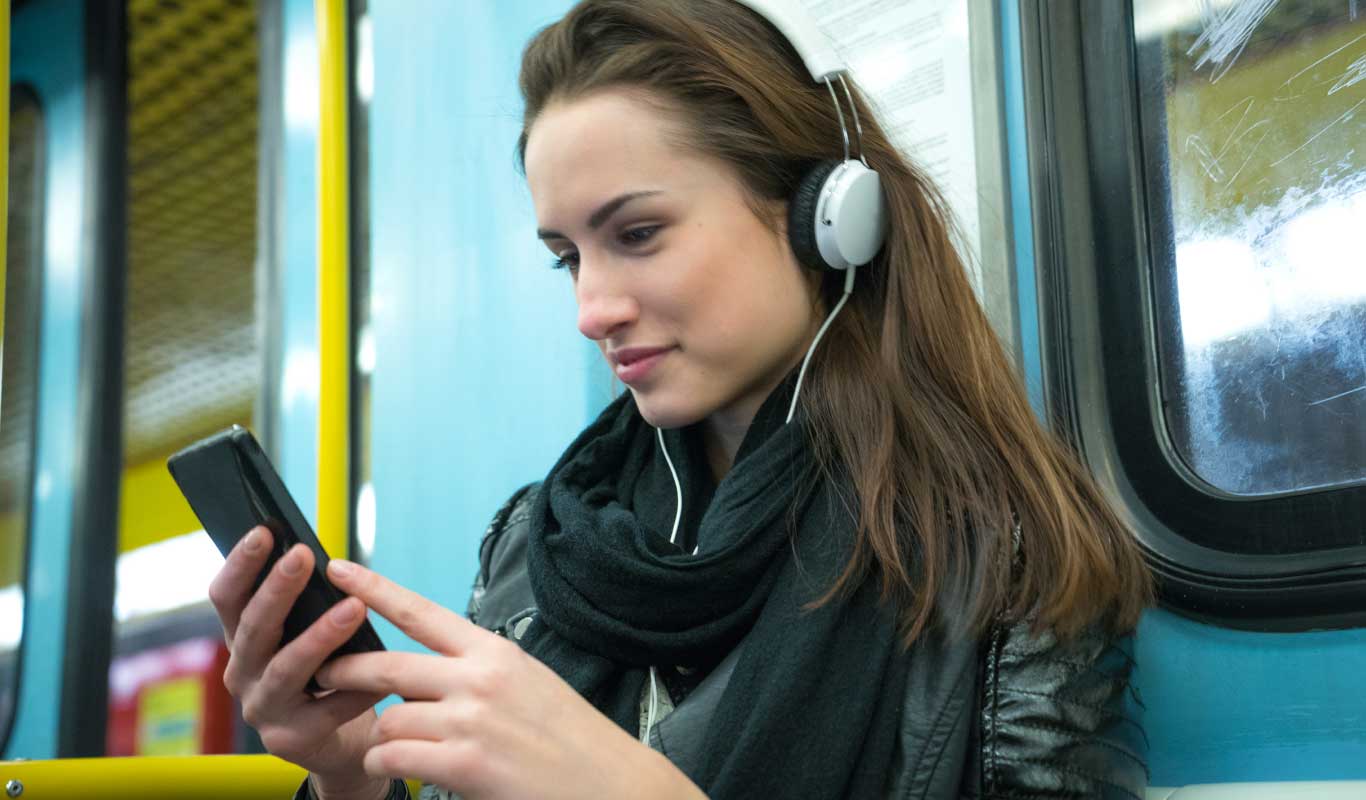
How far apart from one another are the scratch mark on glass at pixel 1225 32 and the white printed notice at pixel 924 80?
0.25 m

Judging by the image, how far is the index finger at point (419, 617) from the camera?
0.78 meters

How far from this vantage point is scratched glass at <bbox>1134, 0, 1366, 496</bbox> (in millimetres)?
1043

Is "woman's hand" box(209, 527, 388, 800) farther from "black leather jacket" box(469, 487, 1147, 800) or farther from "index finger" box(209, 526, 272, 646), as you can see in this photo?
"black leather jacket" box(469, 487, 1147, 800)

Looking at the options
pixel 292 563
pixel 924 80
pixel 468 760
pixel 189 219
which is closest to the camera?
pixel 468 760

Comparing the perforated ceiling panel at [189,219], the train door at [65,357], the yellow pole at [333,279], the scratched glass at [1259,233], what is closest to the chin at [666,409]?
the scratched glass at [1259,233]

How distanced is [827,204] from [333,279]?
969 millimetres

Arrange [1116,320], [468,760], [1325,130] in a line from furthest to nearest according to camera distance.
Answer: [1116,320]
[1325,130]
[468,760]

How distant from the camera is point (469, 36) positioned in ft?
6.75

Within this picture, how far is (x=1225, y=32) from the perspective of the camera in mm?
1141

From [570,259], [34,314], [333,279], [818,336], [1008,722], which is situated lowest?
[1008,722]

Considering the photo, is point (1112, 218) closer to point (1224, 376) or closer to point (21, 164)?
point (1224, 376)

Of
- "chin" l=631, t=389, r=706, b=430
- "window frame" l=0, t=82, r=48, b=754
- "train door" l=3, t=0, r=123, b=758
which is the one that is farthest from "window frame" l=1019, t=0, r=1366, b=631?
"window frame" l=0, t=82, r=48, b=754

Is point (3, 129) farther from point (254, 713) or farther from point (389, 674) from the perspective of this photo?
point (389, 674)

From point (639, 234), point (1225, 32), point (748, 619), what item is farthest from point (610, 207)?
point (1225, 32)
